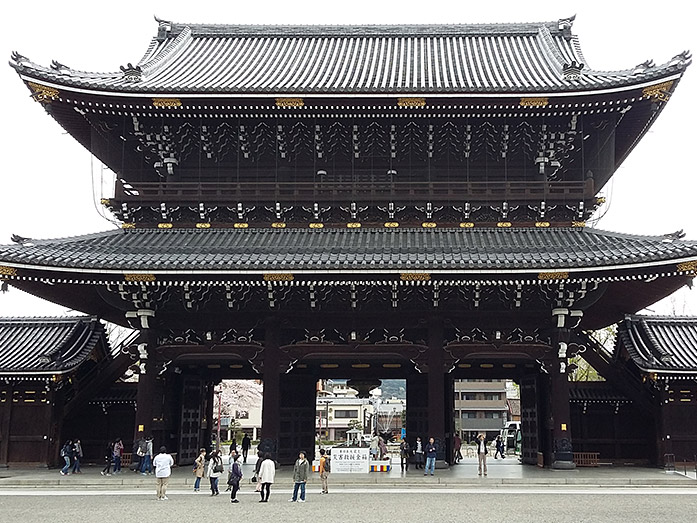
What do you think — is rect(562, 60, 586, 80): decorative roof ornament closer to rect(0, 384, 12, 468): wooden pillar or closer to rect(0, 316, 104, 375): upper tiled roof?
rect(0, 316, 104, 375): upper tiled roof

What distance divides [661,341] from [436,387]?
10042 mm

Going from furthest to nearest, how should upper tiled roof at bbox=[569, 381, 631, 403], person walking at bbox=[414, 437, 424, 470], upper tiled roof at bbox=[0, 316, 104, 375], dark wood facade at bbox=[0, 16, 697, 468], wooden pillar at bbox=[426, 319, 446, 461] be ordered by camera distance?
upper tiled roof at bbox=[569, 381, 631, 403] < upper tiled roof at bbox=[0, 316, 104, 375] < person walking at bbox=[414, 437, 424, 470] < wooden pillar at bbox=[426, 319, 446, 461] < dark wood facade at bbox=[0, 16, 697, 468]

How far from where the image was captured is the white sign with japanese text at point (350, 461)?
2445cm

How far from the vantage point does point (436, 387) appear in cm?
2470

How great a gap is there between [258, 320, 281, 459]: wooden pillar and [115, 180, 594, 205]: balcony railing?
5065mm

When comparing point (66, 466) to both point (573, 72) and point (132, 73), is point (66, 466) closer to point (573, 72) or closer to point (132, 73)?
point (132, 73)

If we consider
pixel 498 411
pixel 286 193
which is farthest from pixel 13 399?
pixel 498 411

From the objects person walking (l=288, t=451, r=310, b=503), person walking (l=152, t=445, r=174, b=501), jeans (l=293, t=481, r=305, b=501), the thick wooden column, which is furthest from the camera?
the thick wooden column

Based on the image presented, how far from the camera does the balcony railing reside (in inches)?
1024

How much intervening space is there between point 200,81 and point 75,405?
46.3ft

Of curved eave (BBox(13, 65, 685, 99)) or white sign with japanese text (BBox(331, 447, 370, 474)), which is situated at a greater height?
curved eave (BBox(13, 65, 685, 99))

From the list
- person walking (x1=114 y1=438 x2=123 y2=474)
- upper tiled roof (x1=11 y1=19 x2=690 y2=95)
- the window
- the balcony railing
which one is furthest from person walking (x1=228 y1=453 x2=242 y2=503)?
the window

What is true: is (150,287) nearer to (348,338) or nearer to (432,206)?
(348,338)

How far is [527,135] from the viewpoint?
86.7 feet
